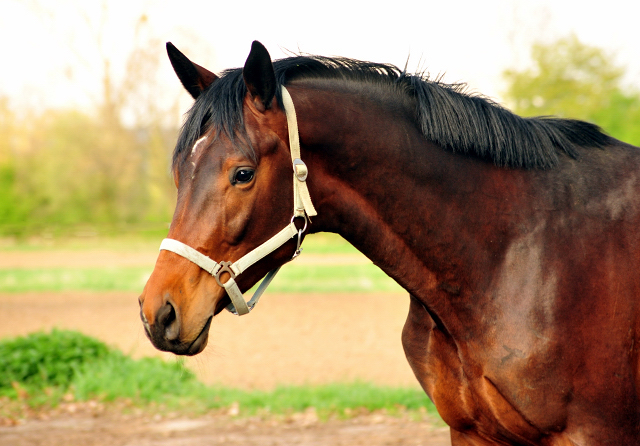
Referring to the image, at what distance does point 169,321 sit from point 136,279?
54.3 feet

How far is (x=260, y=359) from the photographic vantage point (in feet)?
26.1

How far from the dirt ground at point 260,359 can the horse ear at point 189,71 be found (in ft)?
3.83

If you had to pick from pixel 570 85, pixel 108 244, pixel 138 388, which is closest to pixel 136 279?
pixel 138 388

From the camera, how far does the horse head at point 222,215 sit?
1961mm

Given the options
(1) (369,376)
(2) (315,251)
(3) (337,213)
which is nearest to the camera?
(3) (337,213)

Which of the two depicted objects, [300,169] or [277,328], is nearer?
[300,169]

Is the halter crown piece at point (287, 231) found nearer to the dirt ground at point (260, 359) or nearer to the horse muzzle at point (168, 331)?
the horse muzzle at point (168, 331)

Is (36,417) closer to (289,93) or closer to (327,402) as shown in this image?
(327,402)

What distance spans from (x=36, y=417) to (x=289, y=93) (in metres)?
4.78

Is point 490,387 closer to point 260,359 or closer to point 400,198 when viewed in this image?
point 400,198

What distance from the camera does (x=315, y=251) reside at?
94.7ft

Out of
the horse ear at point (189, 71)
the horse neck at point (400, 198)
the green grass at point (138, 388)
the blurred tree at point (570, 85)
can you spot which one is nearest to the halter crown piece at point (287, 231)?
the horse neck at point (400, 198)

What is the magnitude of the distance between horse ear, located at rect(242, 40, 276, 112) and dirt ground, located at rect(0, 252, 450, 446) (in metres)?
1.14

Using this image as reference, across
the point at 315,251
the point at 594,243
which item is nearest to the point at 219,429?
the point at 594,243
